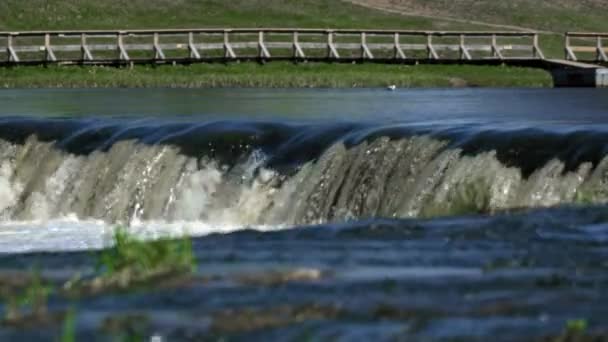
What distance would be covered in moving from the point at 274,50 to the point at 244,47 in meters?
1.89

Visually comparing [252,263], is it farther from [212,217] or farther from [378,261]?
[212,217]

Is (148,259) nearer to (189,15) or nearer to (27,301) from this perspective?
(27,301)

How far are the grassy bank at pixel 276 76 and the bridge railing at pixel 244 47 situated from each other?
1.07 meters

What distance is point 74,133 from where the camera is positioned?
81.9 ft

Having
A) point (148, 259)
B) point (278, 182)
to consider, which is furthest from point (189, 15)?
point (148, 259)

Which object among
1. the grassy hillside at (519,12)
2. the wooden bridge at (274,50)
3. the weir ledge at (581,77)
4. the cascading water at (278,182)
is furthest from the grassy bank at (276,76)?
the cascading water at (278,182)

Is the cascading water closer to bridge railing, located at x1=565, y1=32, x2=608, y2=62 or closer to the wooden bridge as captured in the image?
the wooden bridge

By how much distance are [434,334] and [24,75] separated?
166 ft

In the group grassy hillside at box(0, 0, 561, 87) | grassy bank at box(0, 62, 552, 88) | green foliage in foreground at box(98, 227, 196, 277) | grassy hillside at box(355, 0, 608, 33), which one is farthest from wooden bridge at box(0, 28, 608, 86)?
green foliage in foreground at box(98, 227, 196, 277)

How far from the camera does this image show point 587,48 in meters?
61.2

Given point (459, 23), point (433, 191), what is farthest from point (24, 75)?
point (433, 191)

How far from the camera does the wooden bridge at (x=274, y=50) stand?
195 feet

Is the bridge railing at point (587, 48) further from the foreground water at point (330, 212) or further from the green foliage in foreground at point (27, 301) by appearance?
the green foliage in foreground at point (27, 301)

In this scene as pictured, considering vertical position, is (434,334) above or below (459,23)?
above
